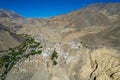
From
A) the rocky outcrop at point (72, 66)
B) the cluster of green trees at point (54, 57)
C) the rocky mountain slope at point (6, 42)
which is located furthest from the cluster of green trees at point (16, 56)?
the rocky mountain slope at point (6, 42)

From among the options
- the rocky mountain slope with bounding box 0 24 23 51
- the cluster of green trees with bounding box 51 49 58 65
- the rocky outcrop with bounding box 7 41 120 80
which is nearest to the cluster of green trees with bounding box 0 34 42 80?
the cluster of green trees with bounding box 51 49 58 65

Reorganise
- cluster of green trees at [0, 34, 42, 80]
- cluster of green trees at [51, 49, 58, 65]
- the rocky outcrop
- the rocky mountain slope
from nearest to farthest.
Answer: the rocky outcrop → cluster of green trees at [51, 49, 58, 65] → cluster of green trees at [0, 34, 42, 80] → the rocky mountain slope

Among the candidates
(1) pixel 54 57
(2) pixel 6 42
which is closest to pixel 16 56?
(1) pixel 54 57

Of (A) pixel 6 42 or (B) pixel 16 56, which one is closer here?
(B) pixel 16 56

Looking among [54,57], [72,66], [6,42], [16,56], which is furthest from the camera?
[6,42]

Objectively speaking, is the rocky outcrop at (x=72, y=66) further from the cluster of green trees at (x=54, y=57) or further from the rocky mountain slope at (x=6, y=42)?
the rocky mountain slope at (x=6, y=42)

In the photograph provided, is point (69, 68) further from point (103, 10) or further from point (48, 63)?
point (103, 10)

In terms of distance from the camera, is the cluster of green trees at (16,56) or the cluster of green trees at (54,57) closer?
the cluster of green trees at (54,57)

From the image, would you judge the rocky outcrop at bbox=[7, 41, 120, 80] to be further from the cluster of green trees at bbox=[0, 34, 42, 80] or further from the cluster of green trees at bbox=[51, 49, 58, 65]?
the cluster of green trees at bbox=[0, 34, 42, 80]

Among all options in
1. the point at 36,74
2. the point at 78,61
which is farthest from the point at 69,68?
the point at 36,74

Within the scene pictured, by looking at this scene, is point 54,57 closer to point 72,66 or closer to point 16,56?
point 72,66

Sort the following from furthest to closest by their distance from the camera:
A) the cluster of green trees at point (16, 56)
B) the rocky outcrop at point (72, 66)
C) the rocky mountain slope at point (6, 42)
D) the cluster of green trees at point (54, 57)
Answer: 1. the rocky mountain slope at point (6, 42)
2. the cluster of green trees at point (16, 56)
3. the cluster of green trees at point (54, 57)
4. the rocky outcrop at point (72, 66)

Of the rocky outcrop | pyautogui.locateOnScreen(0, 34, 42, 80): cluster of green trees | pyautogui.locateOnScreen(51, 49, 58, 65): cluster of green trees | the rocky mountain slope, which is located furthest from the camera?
the rocky mountain slope
